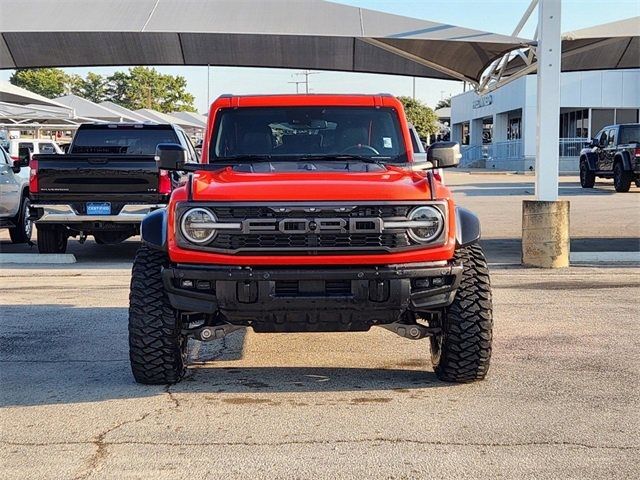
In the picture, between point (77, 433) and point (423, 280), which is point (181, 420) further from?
point (423, 280)

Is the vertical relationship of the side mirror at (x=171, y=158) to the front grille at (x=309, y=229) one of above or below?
above

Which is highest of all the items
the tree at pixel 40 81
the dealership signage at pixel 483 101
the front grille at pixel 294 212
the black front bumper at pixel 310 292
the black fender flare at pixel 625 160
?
the tree at pixel 40 81

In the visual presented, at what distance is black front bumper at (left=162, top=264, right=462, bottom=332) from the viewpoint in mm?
4879

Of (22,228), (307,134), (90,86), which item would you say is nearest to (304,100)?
(307,134)

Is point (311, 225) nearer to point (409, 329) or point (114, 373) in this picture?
point (409, 329)

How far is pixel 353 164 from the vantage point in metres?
6.02

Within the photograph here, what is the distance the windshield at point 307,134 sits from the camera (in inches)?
252

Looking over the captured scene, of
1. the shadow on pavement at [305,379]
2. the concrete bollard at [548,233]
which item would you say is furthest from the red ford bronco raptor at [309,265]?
the concrete bollard at [548,233]

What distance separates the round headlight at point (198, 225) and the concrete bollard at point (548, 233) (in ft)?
23.0

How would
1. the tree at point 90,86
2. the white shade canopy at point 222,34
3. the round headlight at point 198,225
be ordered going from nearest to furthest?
the round headlight at point 198,225, the white shade canopy at point 222,34, the tree at point 90,86

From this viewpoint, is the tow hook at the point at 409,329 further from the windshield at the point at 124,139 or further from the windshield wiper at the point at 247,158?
the windshield at the point at 124,139

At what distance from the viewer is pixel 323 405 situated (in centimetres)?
509

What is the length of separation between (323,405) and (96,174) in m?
7.41

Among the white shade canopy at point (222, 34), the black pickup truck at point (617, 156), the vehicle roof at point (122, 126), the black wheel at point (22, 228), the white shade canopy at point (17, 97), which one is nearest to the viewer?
the white shade canopy at point (222, 34)
